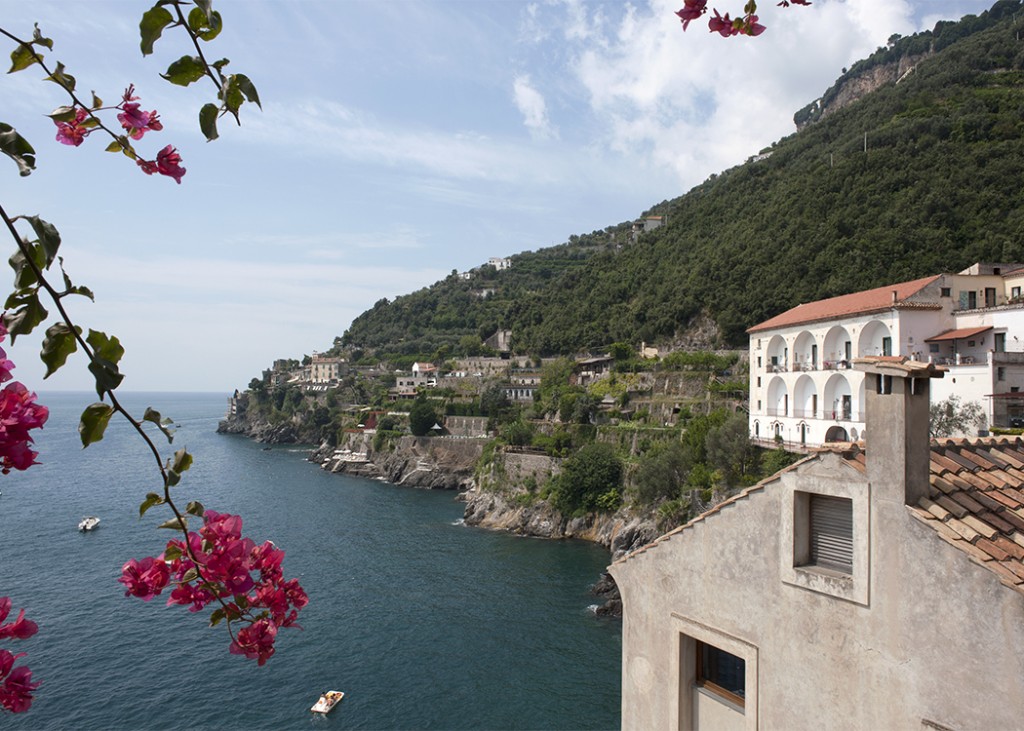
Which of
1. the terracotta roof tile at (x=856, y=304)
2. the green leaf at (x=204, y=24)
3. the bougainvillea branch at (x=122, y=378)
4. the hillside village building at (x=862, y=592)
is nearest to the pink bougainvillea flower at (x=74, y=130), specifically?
the bougainvillea branch at (x=122, y=378)

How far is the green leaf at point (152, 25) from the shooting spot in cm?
148

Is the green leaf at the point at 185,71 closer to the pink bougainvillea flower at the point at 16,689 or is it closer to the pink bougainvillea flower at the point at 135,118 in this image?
the pink bougainvillea flower at the point at 135,118

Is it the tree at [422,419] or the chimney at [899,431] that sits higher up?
the chimney at [899,431]

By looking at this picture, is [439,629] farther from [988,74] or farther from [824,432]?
[988,74]

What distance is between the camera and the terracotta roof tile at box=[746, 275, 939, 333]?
2680 cm

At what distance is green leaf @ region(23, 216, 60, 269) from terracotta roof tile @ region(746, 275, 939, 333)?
2903 cm

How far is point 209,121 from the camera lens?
1.57m

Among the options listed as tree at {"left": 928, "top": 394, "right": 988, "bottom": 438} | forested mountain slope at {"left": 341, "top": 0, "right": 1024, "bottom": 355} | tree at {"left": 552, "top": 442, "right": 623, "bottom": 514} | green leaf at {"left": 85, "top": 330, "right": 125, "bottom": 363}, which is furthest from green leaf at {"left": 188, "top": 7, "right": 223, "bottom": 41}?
forested mountain slope at {"left": 341, "top": 0, "right": 1024, "bottom": 355}

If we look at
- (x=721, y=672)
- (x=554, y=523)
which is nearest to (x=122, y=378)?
(x=721, y=672)

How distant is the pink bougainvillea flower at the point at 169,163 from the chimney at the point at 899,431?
3.91 metres

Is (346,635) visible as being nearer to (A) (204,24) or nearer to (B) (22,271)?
(B) (22,271)

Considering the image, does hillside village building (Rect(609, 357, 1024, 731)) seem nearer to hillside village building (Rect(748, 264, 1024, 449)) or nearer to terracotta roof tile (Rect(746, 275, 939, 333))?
hillside village building (Rect(748, 264, 1024, 449))

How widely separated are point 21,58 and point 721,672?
584 centimetres

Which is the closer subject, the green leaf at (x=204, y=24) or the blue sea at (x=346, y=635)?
the green leaf at (x=204, y=24)
